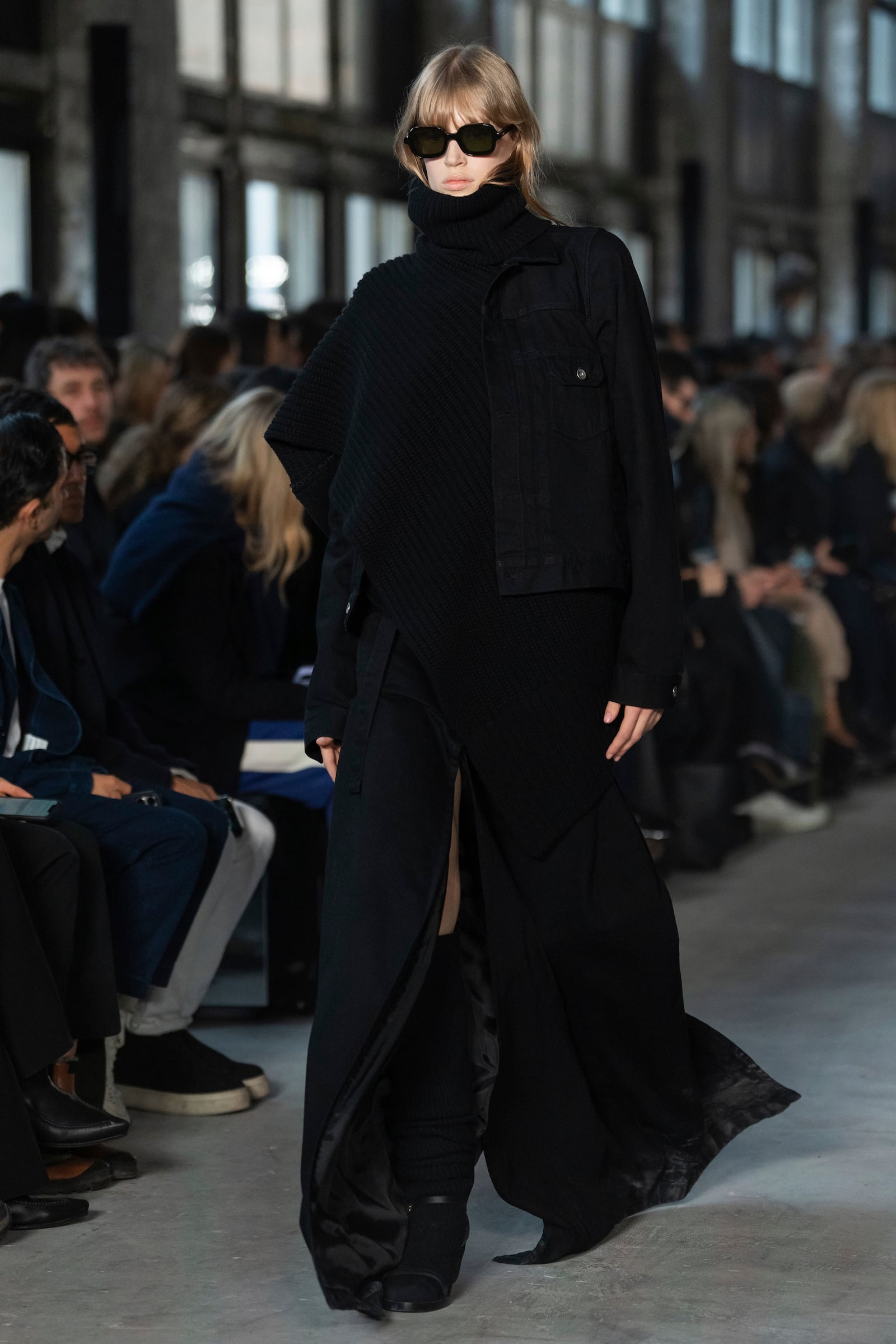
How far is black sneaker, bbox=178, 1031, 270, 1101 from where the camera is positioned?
401 centimetres

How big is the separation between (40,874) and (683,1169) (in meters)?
1.18

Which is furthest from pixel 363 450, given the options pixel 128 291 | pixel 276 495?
pixel 128 291

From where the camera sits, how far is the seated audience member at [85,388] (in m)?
5.31

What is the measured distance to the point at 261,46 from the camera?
44.2 ft

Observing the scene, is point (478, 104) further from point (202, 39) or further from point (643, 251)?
point (643, 251)

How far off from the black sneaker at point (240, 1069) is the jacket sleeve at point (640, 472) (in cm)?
145

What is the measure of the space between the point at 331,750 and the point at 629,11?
16840 millimetres

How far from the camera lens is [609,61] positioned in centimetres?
1825

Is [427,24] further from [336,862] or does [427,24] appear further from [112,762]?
[336,862]

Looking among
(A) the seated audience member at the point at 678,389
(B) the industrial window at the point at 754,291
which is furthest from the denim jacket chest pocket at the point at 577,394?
(B) the industrial window at the point at 754,291

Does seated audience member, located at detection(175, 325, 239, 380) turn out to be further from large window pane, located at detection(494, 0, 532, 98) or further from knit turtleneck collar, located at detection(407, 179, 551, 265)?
large window pane, located at detection(494, 0, 532, 98)

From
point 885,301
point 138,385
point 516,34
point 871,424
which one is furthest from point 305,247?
point 885,301

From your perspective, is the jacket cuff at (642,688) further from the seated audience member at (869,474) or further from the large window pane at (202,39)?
the large window pane at (202,39)

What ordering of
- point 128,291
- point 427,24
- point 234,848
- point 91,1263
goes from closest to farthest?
point 91,1263, point 234,848, point 128,291, point 427,24
